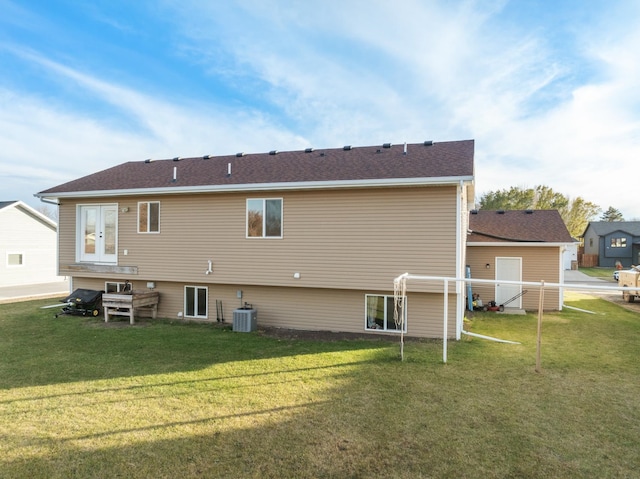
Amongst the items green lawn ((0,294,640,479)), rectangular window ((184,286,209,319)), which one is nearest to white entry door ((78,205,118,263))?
rectangular window ((184,286,209,319))

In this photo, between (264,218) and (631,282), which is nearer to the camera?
(264,218)

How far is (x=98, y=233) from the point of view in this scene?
38.7 ft

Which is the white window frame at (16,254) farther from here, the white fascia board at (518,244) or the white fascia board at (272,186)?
the white fascia board at (518,244)

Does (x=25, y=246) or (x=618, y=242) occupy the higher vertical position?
(x=618, y=242)

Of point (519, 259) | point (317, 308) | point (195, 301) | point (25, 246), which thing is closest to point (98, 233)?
point (195, 301)

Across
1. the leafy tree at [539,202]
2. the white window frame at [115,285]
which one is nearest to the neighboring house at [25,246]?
the white window frame at [115,285]

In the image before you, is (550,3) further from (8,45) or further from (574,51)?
(8,45)

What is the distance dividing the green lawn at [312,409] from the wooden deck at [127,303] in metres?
1.94

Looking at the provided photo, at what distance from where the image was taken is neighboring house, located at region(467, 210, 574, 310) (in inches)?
539

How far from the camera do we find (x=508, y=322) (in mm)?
11375

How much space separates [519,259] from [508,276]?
0.79 m

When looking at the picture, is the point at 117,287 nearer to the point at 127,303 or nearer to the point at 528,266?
the point at 127,303

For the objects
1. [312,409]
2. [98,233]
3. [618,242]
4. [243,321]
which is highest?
[98,233]

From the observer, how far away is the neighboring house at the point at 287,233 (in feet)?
28.9
